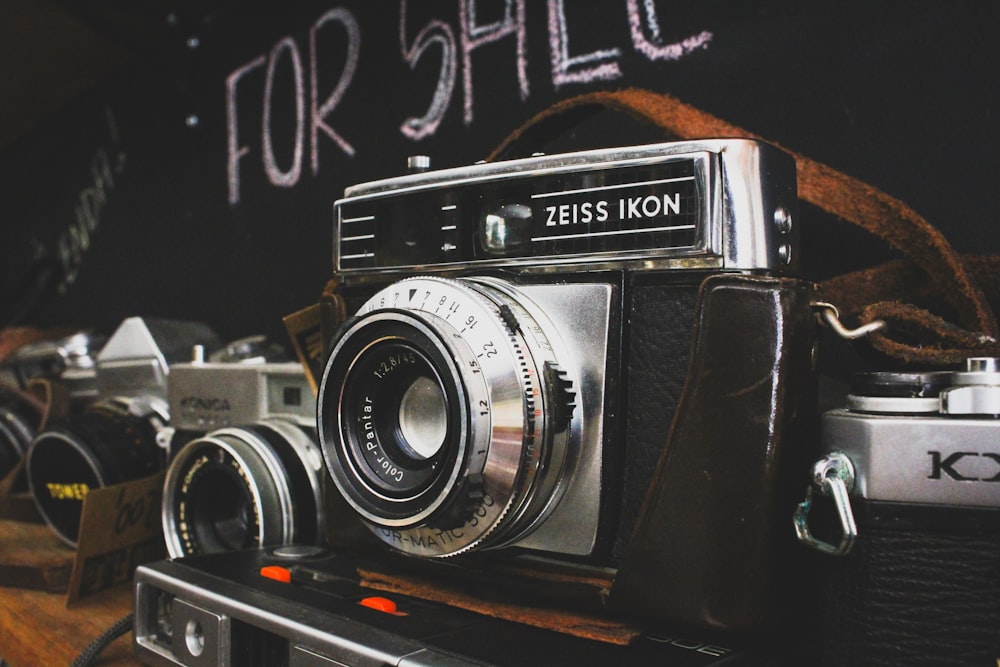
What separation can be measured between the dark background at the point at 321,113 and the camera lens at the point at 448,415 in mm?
301

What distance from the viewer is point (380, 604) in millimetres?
460

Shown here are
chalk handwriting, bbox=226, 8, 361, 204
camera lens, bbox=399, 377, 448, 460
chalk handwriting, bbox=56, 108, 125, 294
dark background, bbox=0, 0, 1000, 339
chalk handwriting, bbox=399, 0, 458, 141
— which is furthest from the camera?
chalk handwriting, bbox=56, 108, 125, 294

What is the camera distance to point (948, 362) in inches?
16.8

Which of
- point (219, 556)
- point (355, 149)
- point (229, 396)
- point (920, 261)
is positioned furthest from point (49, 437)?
point (920, 261)

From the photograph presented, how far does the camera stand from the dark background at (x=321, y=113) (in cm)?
60

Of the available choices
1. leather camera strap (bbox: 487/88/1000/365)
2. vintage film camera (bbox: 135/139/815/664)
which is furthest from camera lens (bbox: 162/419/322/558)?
leather camera strap (bbox: 487/88/1000/365)

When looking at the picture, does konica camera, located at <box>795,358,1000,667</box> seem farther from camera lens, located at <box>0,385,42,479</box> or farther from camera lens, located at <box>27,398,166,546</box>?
camera lens, located at <box>0,385,42,479</box>

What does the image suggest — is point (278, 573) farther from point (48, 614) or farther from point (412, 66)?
point (412, 66)

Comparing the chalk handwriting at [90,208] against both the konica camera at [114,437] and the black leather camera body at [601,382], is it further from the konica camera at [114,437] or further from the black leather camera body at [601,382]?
the black leather camera body at [601,382]

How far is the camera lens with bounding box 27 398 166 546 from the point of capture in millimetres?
751

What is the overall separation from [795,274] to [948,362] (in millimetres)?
80

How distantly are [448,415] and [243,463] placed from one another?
0.79ft

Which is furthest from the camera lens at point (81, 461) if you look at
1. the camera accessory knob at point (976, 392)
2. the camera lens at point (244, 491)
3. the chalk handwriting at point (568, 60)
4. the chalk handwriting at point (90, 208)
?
the chalk handwriting at point (90, 208)

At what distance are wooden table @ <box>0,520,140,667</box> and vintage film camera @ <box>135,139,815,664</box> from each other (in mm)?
95
